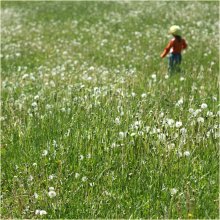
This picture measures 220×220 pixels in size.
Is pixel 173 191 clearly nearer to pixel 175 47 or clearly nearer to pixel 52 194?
pixel 52 194

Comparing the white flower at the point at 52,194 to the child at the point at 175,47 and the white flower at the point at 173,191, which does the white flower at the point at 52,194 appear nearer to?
the white flower at the point at 173,191

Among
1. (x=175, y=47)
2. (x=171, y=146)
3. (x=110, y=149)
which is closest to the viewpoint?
(x=171, y=146)

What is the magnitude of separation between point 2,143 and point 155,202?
2.83 meters

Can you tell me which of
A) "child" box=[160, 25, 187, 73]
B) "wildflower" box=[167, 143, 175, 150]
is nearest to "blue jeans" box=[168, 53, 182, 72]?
"child" box=[160, 25, 187, 73]

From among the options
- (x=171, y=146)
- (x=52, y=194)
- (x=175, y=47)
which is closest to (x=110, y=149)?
(x=171, y=146)

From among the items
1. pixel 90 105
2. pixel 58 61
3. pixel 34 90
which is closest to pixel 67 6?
pixel 58 61

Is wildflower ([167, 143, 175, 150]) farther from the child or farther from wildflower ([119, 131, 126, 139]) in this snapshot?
the child

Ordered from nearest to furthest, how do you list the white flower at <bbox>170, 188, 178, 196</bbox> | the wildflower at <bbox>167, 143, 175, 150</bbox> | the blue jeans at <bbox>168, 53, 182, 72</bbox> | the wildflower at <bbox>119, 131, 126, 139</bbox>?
the white flower at <bbox>170, 188, 178, 196</bbox> < the wildflower at <bbox>167, 143, 175, 150</bbox> < the wildflower at <bbox>119, 131, 126, 139</bbox> < the blue jeans at <bbox>168, 53, 182, 72</bbox>

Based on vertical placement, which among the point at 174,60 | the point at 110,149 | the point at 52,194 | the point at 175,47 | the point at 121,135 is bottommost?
the point at 52,194

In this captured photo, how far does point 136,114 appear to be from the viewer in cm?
655

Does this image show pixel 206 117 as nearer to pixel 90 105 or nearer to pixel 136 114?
pixel 136 114

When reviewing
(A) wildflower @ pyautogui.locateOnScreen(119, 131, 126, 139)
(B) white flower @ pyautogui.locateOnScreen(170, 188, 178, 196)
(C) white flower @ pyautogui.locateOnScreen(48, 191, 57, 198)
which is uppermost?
(A) wildflower @ pyautogui.locateOnScreen(119, 131, 126, 139)

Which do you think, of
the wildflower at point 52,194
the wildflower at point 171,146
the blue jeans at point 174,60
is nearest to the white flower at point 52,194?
the wildflower at point 52,194

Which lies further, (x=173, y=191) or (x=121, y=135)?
(x=121, y=135)
